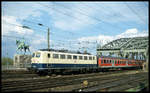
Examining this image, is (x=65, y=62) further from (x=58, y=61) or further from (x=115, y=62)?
(x=115, y=62)

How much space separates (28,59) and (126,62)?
2390 cm

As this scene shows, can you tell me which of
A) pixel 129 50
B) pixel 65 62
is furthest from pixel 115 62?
pixel 129 50

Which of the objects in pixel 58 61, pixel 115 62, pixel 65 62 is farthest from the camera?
pixel 115 62

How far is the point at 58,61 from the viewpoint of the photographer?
83.5ft

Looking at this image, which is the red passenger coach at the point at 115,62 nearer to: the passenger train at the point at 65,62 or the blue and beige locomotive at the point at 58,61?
the passenger train at the point at 65,62

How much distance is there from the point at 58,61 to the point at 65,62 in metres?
1.42

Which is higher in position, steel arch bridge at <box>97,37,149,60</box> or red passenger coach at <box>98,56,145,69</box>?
steel arch bridge at <box>97,37,149,60</box>

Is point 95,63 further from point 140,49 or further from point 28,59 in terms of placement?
point 140,49

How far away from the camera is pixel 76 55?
28.6 meters

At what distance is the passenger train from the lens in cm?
2411

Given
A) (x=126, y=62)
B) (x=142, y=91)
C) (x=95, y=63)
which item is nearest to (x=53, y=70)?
(x=95, y=63)

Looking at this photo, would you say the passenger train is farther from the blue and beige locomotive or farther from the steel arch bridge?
the steel arch bridge

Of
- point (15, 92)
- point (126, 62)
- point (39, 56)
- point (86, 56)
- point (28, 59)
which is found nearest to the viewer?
point (15, 92)

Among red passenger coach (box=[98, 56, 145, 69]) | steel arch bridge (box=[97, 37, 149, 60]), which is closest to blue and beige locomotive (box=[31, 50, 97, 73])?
red passenger coach (box=[98, 56, 145, 69])
